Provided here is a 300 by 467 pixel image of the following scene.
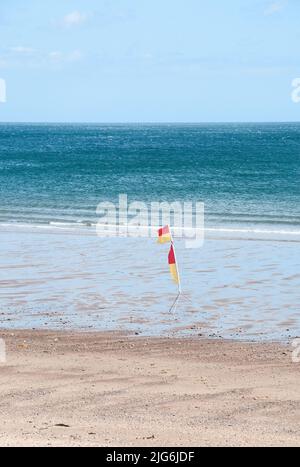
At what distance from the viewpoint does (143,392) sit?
35.6 ft

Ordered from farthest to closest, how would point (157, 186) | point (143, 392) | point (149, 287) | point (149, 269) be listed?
point (157, 186) < point (149, 269) < point (149, 287) < point (143, 392)

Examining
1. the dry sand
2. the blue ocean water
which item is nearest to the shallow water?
the dry sand

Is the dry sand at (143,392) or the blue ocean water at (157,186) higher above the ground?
the dry sand at (143,392)

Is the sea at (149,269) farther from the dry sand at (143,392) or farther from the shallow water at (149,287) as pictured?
A: the dry sand at (143,392)

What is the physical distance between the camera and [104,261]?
20938mm

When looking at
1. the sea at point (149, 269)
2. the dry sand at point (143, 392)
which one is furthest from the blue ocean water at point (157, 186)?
the dry sand at point (143, 392)

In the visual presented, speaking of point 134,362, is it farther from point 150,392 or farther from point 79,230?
point 79,230

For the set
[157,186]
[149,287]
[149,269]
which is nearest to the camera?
[149,287]

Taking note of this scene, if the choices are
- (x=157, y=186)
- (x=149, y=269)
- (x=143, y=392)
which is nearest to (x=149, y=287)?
(x=149, y=269)

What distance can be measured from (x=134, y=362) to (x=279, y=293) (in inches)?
214

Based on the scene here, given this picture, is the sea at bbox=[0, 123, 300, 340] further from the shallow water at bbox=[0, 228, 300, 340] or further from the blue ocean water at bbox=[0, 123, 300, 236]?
the blue ocean water at bbox=[0, 123, 300, 236]

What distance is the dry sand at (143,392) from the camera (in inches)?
361

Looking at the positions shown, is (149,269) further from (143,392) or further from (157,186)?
(157,186)

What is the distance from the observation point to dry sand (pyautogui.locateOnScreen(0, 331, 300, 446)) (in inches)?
361
